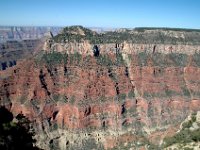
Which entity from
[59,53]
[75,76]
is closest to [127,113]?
[75,76]

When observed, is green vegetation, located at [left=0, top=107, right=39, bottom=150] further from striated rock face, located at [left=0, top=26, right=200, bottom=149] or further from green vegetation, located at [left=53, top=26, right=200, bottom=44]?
green vegetation, located at [left=53, top=26, right=200, bottom=44]

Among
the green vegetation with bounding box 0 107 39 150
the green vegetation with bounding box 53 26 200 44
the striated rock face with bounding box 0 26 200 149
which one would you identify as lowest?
the striated rock face with bounding box 0 26 200 149

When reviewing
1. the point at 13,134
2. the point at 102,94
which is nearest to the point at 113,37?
the point at 102,94

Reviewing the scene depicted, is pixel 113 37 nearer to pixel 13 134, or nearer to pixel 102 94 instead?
pixel 102 94

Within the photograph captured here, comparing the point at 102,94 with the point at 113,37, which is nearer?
Result: the point at 102,94

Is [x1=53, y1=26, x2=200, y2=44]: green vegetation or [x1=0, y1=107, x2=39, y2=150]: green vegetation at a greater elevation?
[x1=53, y1=26, x2=200, y2=44]: green vegetation

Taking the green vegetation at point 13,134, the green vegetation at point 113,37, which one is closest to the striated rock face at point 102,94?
the green vegetation at point 113,37

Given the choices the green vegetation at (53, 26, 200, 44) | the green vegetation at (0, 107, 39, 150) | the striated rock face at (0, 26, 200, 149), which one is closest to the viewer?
the green vegetation at (0, 107, 39, 150)

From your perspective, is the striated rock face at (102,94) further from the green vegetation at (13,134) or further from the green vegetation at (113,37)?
the green vegetation at (13,134)

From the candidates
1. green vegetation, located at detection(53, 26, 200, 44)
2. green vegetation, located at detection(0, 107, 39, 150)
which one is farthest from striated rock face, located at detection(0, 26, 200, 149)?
green vegetation, located at detection(0, 107, 39, 150)
